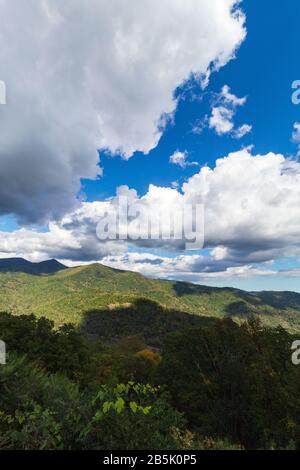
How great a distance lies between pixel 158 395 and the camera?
31.2 metres

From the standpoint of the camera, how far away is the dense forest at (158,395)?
7266mm

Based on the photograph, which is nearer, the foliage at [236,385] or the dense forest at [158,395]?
the dense forest at [158,395]

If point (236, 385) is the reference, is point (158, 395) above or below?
below

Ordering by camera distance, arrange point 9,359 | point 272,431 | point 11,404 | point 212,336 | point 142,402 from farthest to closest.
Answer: point 212,336 → point 272,431 → point 9,359 → point 11,404 → point 142,402

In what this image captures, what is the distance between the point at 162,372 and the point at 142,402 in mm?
40500

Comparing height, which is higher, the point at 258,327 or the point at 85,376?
the point at 258,327

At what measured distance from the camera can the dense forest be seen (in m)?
7.27

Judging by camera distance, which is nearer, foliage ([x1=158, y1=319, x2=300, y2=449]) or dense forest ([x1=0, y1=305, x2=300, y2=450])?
dense forest ([x1=0, y1=305, x2=300, y2=450])

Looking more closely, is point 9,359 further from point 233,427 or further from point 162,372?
point 162,372

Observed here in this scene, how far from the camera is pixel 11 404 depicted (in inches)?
360

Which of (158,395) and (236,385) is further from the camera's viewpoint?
Answer: (158,395)

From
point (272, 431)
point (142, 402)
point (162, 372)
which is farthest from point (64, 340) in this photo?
point (142, 402)
